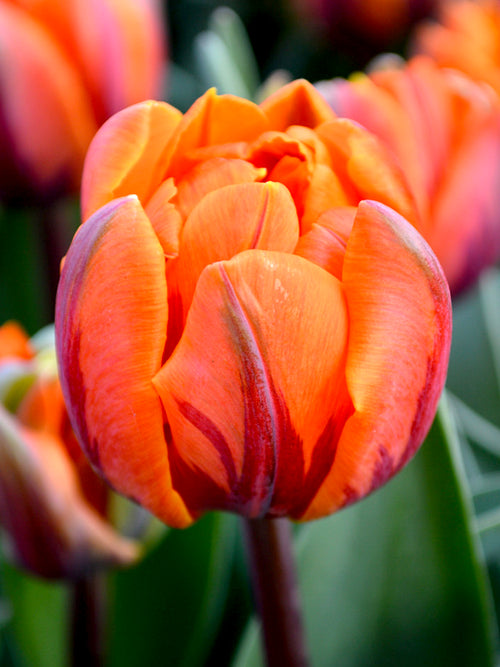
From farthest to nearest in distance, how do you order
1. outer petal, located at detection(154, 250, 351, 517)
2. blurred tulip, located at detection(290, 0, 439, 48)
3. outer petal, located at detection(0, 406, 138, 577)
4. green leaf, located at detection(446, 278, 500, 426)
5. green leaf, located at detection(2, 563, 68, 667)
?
blurred tulip, located at detection(290, 0, 439, 48) < green leaf, located at detection(446, 278, 500, 426) < green leaf, located at detection(2, 563, 68, 667) < outer petal, located at detection(0, 406, 138, 577) < outer petal, located at detection(154, 250, 351, 517)

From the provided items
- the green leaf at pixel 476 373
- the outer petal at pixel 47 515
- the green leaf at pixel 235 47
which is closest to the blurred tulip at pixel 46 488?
the outer petal at pixel 47 515

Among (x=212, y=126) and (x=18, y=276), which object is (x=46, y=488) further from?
(x=18, y=276)

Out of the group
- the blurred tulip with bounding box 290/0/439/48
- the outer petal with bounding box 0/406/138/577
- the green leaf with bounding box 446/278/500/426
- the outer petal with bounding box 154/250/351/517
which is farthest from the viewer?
the blurred tulip with bounding box 290/0/439/48

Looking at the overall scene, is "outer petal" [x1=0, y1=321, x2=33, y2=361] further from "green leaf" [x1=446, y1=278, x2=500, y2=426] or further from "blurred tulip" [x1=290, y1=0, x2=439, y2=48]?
"blurred tulip" [x1=290, y1=0, x2=439, y2=48]

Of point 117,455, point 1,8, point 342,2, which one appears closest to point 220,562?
point 117,455

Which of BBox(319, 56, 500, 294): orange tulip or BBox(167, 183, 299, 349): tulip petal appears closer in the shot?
BBox(167, 183, 299, 349): tulip petal

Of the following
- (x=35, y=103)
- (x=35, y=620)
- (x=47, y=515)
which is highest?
(x=35, y=103)

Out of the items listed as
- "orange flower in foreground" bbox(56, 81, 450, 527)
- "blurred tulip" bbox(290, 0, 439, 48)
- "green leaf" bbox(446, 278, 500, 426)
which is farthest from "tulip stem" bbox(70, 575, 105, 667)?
"blurred tulip" bbox(290, 0, 439, 48)

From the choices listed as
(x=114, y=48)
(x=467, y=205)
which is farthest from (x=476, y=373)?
(x=114, y=48)
